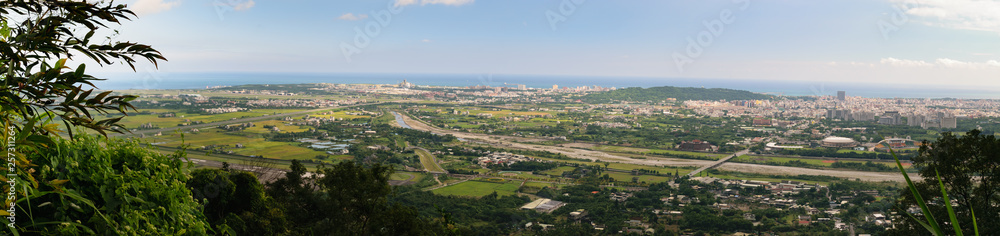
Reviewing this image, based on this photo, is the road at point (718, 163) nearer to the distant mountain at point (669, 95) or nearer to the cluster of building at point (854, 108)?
the cluster of building at point (854, 108)

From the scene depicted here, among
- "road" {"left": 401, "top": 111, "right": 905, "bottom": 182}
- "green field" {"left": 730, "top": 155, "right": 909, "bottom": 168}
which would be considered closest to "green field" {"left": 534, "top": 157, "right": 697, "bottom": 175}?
"road" {"left": 401, "top": 111, "right": 905, "bottom": 182}

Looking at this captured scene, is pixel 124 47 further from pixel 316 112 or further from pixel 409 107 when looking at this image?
pixel 409 107

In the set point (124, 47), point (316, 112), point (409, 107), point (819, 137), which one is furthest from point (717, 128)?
point (124, 47)

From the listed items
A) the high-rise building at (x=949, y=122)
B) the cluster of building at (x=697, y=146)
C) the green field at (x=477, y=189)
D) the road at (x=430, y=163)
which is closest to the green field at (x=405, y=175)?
the road at (x=430, y=163)

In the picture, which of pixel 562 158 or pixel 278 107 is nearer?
pixel 562 158

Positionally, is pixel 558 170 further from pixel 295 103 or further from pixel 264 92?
pixel 264 92

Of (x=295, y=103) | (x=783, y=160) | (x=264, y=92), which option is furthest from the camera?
(x=264, y=92)

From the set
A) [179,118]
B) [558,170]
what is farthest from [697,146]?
[179,118]
